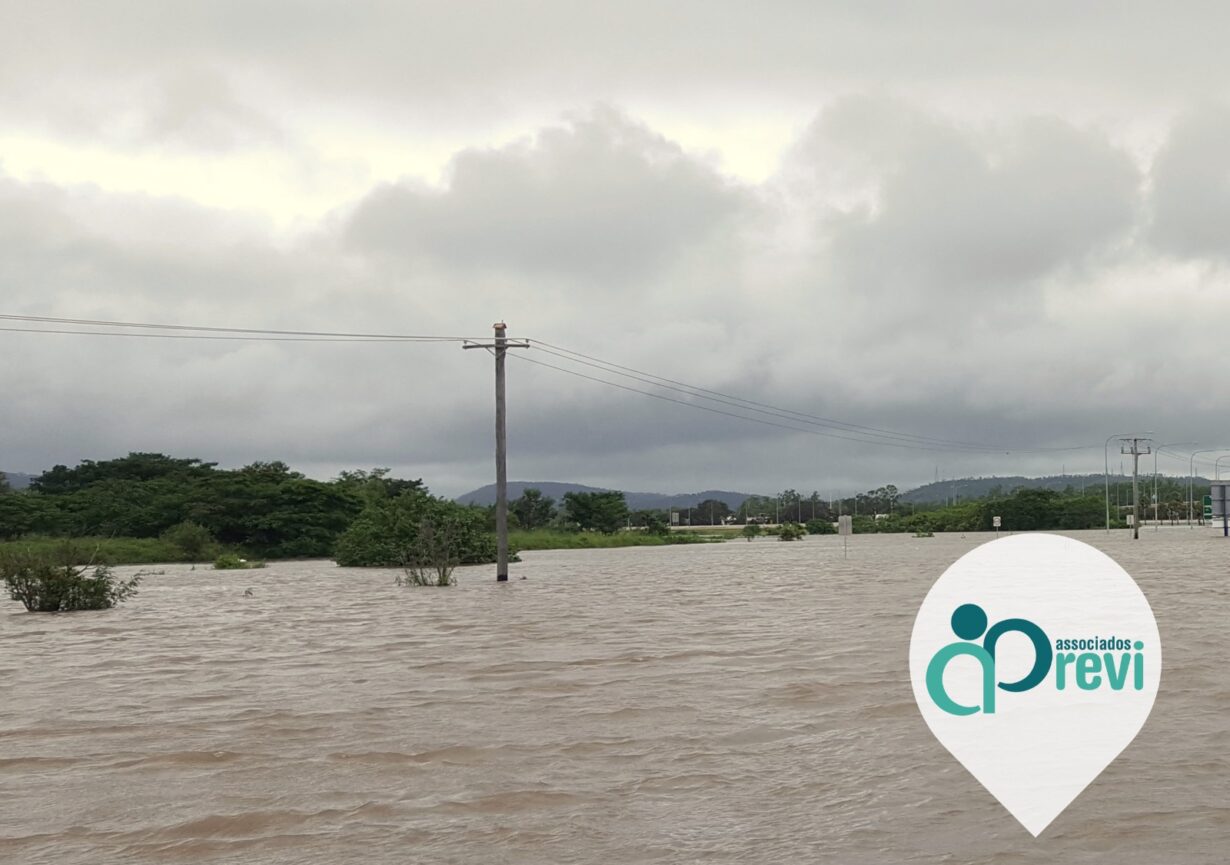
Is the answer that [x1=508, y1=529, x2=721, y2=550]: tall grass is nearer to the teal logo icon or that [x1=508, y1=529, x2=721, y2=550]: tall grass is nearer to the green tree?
the green tree

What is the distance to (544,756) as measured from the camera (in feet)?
30.9

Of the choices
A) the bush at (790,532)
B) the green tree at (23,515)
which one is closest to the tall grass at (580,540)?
the bush at (790,532)

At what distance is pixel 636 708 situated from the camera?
1166cm

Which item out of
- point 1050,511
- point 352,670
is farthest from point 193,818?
point 1050,511

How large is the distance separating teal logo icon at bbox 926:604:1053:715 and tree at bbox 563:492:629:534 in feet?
313

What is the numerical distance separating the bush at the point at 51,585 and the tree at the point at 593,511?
82509 mm

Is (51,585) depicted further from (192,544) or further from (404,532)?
(192,544)

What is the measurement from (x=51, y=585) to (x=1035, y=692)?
76.3 ft

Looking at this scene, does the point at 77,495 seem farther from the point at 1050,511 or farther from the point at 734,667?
the point at 1050,511

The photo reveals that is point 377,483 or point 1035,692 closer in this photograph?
point 1035,692

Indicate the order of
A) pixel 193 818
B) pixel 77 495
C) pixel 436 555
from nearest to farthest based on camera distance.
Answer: pixel 193 818
pixel 436 555
pixel 77 495

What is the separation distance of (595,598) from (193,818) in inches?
880

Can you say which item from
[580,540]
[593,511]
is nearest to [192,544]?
[580,540]

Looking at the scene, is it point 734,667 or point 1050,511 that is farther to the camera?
point 1050,511
